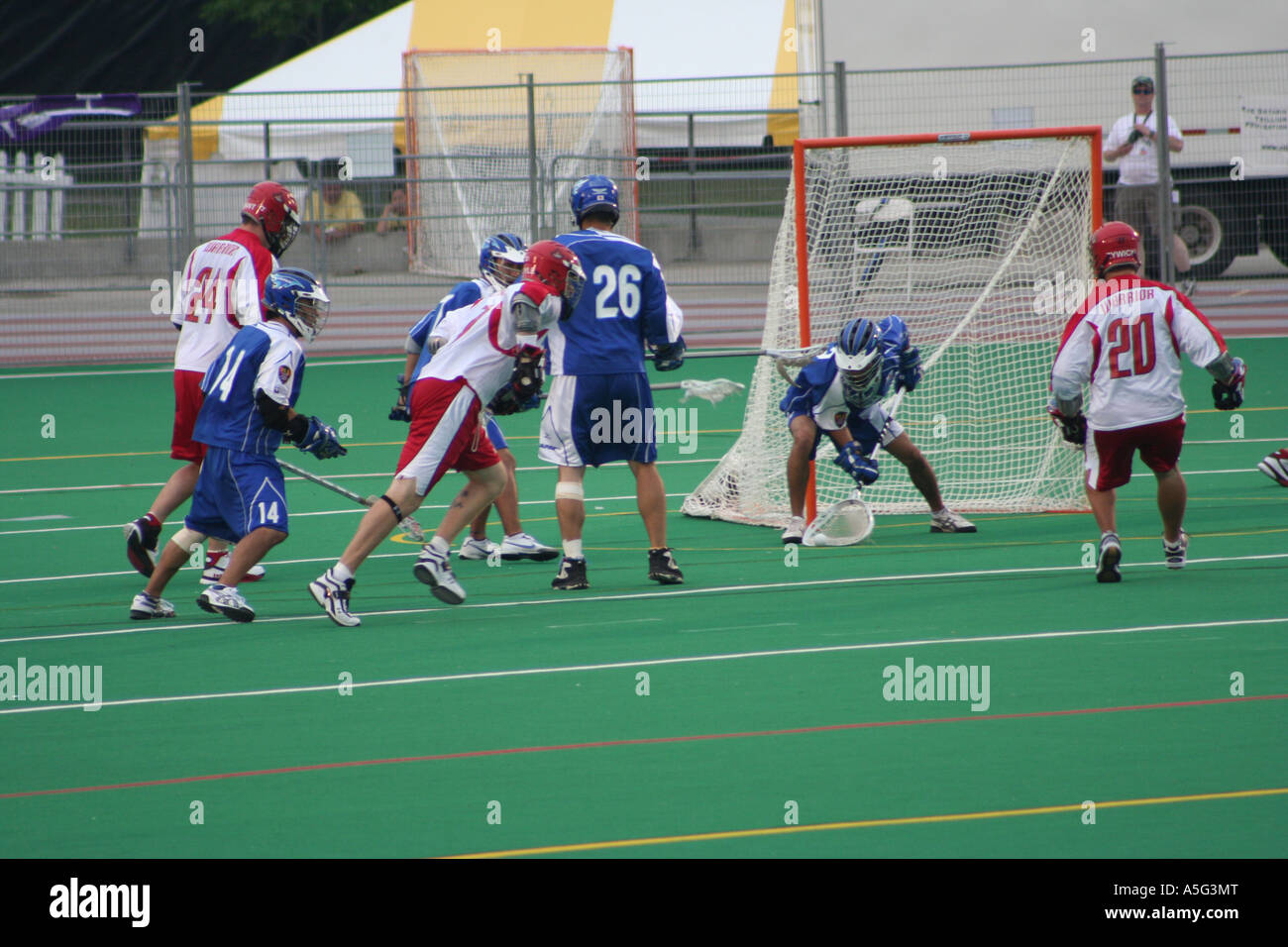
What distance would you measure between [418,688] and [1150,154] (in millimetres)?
13126

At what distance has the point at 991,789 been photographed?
500cm

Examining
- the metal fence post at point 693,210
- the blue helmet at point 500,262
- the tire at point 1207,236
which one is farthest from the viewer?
the tire at point 1207,236

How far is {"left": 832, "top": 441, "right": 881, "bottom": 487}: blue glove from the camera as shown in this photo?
903 cm

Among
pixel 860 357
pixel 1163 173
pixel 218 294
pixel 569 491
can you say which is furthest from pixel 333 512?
pixel 1163 173

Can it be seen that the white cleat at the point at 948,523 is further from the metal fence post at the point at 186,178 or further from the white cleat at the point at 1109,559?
the metal fence post at the point at 186,178

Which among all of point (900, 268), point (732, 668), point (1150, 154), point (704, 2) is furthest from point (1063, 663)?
point (704, 2)

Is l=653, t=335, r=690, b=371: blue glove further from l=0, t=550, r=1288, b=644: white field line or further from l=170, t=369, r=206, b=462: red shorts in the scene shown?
l=170, t=369, r=206, b=462: red shorts

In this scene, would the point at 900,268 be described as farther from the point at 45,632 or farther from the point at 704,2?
the point at 704,2

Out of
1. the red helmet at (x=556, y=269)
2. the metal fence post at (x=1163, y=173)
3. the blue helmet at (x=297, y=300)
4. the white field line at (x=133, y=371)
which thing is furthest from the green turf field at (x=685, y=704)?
the white field line at (x=133, y=371)

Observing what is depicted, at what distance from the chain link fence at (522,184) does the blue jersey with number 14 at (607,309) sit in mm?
9509

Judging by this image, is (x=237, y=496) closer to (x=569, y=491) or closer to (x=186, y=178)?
(x=569, y=491)

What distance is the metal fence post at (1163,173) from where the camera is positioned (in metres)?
16.6

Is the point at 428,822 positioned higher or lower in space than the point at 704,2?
lower

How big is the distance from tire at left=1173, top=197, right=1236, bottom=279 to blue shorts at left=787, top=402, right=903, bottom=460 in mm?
12813
